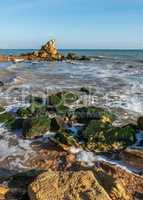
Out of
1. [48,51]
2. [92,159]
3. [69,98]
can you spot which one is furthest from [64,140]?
[48,51]

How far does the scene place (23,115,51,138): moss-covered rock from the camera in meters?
10.0

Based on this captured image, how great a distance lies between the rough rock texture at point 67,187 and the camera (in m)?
5.17

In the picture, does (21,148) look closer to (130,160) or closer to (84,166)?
(84,166)

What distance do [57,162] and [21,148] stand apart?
1.27m

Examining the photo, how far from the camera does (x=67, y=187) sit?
5.31m

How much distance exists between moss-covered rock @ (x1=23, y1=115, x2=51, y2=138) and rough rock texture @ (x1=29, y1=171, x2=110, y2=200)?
4.42 metres

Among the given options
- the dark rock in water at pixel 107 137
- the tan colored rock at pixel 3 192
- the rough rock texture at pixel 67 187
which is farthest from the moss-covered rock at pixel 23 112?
the rough rock texture at pixel 67 187

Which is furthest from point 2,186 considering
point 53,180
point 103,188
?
point 103,188

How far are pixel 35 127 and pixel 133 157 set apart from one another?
117 inches

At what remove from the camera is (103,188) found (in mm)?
5461

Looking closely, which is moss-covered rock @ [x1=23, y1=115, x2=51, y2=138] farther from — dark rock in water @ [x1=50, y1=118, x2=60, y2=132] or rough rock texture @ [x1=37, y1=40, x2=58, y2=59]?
rough rock texture @ [x1=37, y1=40, x2=58, y2=59]

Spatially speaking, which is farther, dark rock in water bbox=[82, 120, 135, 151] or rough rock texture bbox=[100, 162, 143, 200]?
dark rock in water bbox=[82, 120, 135, 151]

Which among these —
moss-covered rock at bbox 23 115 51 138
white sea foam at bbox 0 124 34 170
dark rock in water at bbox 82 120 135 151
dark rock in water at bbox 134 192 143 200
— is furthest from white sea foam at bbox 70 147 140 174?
dark rock in water at bbox 134 192 143 200

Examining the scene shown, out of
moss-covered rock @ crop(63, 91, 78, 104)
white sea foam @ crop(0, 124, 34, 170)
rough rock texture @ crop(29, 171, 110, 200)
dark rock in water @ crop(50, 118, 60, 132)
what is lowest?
moss-covered rock @ crop(63, 91, 78, 104)
